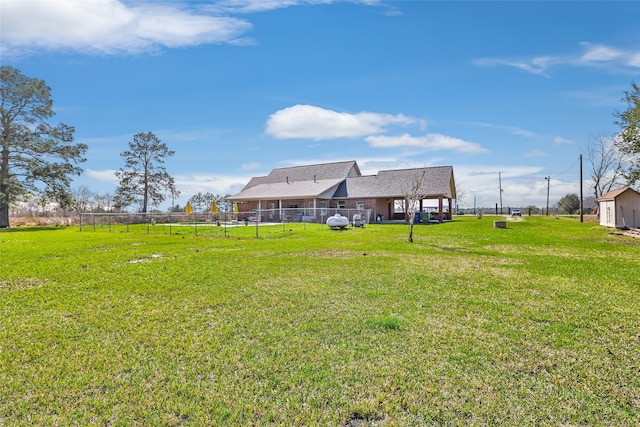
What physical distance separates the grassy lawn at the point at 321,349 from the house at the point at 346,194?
2473cm

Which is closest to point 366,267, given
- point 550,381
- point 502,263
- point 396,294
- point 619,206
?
point 396,294

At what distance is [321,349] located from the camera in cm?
372

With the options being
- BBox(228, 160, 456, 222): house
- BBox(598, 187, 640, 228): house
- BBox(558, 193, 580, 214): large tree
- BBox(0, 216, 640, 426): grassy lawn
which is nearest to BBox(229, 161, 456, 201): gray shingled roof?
BBox(228, 160, 456, 222): house

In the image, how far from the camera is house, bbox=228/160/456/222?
33.7 meters

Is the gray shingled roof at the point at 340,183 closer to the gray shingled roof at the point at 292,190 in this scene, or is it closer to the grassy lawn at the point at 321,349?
the gray shingled roof at the point at 292,190

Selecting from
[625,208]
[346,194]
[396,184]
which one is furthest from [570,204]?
[346,194]

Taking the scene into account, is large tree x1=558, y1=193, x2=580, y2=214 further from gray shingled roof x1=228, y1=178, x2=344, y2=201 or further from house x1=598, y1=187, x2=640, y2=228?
gray shingled roof x1=228, y1=178, x2=344, y2=201

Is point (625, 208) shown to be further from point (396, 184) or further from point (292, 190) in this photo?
point (292, 190)

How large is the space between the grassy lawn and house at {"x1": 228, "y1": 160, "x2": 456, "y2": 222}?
81.1ft

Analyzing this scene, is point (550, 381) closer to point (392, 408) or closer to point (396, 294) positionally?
point (392, 408)

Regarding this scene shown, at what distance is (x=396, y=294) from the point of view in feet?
19.6

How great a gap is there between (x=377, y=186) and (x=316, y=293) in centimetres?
3033

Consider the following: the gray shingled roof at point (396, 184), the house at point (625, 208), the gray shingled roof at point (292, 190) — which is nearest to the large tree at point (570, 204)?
the gray shingled roof at point (396, 184)

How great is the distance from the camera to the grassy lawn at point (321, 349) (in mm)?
2705
